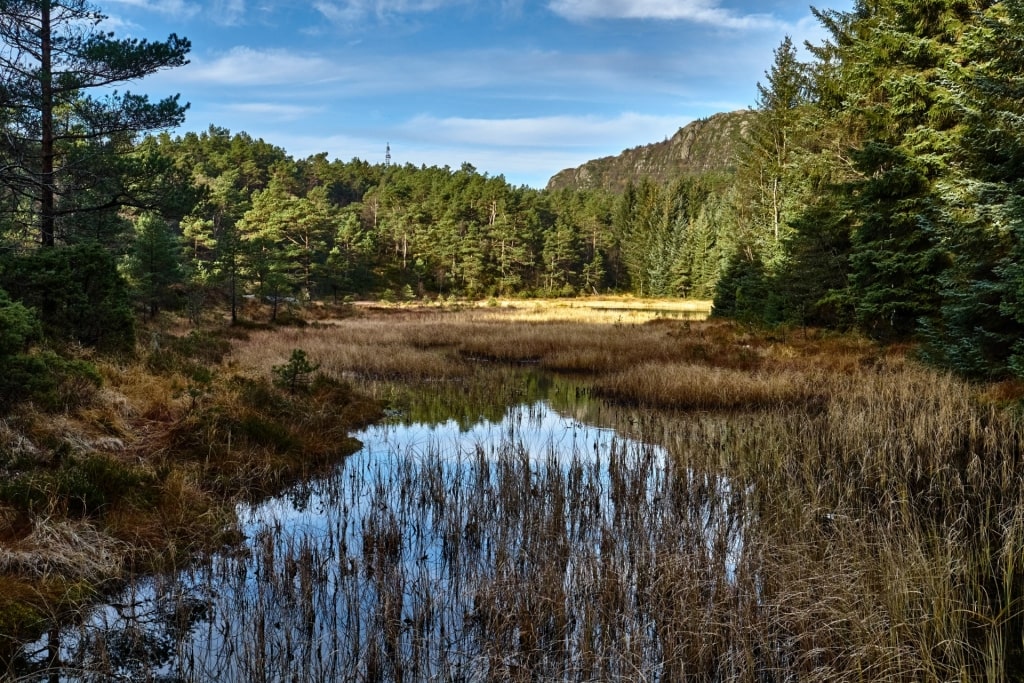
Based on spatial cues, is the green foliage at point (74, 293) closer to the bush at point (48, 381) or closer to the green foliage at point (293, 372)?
the bush at point (48, 381)

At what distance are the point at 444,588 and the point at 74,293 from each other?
9.45m

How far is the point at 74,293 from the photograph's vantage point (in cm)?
1089

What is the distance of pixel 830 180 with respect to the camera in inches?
882

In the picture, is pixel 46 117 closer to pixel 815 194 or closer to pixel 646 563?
pixel 646 563

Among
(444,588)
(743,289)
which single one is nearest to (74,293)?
(444,588)

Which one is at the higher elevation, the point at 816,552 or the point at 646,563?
the point at 816,552

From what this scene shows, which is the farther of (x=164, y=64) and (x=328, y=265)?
(x=328, y=265)

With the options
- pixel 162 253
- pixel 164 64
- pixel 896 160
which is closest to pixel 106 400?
pixel 164 64

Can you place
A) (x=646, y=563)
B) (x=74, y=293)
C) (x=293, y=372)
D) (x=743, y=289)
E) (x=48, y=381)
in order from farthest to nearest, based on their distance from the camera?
(x=743, y=289) < (x=293, y=372) < (x=74, y=293) < (x=48, y=381) < (x=646, y=563)

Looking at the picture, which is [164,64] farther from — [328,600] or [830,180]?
[830,180]

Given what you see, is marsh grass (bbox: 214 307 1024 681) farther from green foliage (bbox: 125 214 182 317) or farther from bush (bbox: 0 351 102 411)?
green foliage (bbox: 125 214 182 317)

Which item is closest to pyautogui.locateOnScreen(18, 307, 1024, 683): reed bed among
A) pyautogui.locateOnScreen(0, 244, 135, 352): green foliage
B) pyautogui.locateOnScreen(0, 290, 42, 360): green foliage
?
pyautogui.locateOnScreen(0, 290, 42, 360): green foliage

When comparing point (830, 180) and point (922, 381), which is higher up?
point (830, 180)

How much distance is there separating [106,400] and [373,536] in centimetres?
507
